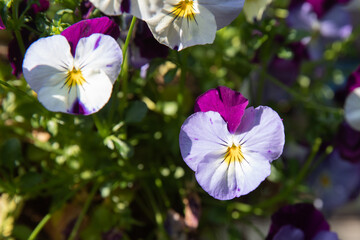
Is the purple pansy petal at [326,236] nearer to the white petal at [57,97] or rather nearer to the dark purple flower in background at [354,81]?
the dark purple flower in background at [354,81]

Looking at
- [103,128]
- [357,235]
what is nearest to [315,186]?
[357,235]

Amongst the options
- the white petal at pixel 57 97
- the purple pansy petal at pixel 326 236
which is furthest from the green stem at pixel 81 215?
the purple pansy petal at pixel 326 236

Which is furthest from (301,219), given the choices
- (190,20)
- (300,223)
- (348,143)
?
(190,20)

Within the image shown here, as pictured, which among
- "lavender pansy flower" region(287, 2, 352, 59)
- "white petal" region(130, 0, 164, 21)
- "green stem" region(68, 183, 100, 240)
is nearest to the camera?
"white petal" region(130, 0, 164, 21)

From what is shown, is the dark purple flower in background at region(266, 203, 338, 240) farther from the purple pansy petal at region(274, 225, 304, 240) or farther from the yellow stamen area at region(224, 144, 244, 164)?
the yellow stamen area at region(224, 144, 244, 164)

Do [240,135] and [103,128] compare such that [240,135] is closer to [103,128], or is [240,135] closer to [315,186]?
[103,128]

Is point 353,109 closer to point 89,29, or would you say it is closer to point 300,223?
point 300,223

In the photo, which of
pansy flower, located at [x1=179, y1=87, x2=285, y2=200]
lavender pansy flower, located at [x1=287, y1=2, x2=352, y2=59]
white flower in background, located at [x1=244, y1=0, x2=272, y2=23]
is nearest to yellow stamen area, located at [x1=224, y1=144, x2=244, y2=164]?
pansy flower, located at [x1=179, y1=87, x2=285, y2=200]

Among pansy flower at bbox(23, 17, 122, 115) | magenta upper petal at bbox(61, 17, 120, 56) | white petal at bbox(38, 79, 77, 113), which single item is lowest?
white petal at bbox(38, 79, 77, 113)
